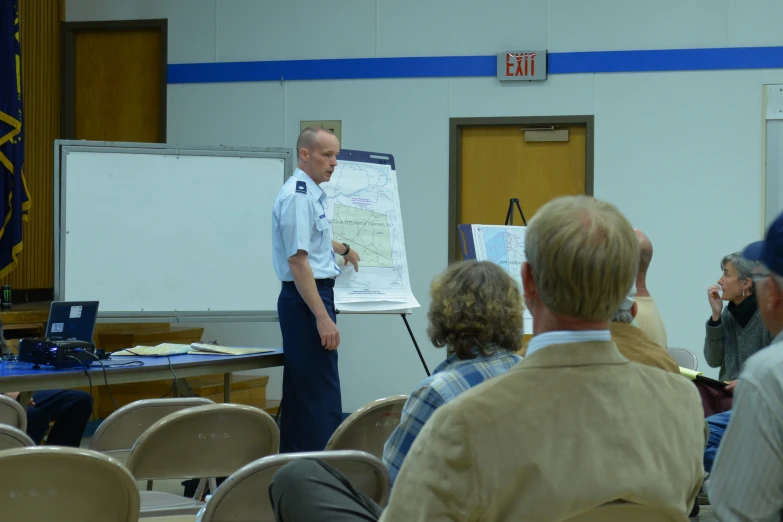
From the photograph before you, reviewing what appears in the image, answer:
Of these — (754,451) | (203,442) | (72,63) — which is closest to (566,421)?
(754,451)

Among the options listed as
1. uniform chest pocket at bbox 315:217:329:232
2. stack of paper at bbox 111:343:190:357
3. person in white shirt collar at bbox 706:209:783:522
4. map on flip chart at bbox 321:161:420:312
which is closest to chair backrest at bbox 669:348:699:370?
map on flip chart at bbox 321:161:420:312

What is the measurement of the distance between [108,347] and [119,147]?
161 cm

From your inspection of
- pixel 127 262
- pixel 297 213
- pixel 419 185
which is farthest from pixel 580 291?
pixel 419 185

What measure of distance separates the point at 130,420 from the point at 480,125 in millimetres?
4284

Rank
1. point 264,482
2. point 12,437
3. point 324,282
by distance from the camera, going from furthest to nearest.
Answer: point 324,282
point 12,437
point 264,482

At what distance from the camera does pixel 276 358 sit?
4383 millimetres

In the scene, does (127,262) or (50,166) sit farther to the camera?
(50,166)

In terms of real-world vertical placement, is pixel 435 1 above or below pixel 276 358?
above

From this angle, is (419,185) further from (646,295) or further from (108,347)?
(646,295)

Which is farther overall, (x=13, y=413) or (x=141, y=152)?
(x=141, y=152)

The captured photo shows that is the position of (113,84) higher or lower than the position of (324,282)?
higher

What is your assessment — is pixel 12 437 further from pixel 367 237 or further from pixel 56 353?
pixel 367 237

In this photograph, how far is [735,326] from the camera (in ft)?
13.6

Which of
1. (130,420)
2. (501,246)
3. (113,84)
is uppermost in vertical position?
(113,84)
